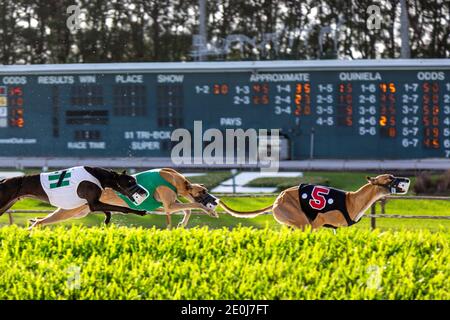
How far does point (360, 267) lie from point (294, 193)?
3.58 m

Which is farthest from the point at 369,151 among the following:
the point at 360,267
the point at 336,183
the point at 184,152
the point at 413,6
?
the point at 360,267

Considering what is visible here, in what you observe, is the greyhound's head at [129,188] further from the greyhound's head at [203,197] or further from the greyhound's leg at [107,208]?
the greyhound's head at [203,197]

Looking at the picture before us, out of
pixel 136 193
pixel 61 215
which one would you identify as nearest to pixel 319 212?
pixel 136 193

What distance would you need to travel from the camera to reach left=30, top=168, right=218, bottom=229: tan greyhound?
1055cm

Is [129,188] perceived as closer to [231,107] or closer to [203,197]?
[203,197]

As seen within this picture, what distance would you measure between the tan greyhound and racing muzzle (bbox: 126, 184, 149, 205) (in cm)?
8

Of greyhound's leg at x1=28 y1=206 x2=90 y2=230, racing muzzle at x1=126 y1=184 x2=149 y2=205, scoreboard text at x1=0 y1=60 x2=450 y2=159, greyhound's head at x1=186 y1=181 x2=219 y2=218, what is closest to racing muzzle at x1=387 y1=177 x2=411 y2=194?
greyhound's head at x1=186 y1=181 x2=219 y2=218

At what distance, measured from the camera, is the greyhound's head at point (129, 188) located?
1039 centimetres

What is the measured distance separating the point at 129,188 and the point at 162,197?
488 millimetres

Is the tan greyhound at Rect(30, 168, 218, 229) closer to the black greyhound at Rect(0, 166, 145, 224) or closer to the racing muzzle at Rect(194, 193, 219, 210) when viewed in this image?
the racing muzzle at Rect(194, 193, 219, 210)

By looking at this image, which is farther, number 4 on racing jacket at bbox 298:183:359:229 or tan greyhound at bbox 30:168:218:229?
tan greyhound at bbox 30:168:218:229

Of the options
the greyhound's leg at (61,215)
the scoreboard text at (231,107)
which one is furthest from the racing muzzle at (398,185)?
the scoreboard text at (231,107)

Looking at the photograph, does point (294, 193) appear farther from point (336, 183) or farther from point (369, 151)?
point (369, 151)

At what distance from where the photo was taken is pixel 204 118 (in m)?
26.1
